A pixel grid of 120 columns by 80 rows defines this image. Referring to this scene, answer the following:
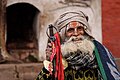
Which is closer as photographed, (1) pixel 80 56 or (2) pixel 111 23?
(1) pixel 80 56

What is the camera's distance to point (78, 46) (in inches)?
141

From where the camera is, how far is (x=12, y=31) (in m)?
9.76

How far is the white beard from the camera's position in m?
3.53

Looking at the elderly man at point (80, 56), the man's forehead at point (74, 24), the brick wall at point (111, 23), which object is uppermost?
the brick wall at point (111, 23)

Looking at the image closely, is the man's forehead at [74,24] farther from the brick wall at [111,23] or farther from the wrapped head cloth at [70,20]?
the brick wall at [111,23]

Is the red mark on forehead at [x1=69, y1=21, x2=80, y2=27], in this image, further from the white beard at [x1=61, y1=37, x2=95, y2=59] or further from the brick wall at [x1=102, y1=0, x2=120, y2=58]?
the brick wall at [x1=102, y1=0, x2=120, y2=58]

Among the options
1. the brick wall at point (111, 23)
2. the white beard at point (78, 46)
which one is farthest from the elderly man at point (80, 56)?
the brick wall at point (111, 23)

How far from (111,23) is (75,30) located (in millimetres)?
6336

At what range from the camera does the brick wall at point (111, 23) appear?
31.7 ft

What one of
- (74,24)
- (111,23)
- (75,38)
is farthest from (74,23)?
(111,23)

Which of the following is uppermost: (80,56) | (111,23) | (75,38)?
(111,23)

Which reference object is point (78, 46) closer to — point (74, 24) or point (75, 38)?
point (75, 38)

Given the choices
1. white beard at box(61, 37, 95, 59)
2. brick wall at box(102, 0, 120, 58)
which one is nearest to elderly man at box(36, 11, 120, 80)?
white beard at box(61, 37, 95, 59)

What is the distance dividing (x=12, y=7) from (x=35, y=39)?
0.86 meters
